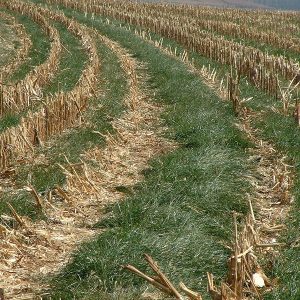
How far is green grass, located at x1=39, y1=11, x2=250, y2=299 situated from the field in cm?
2

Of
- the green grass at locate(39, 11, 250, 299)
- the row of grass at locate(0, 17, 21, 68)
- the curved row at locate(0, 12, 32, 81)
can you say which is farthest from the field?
the row of grass at locate(0, 17, 21, 68)

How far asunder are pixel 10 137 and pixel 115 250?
3643mm

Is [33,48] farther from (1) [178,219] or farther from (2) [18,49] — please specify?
(1) [178,219]

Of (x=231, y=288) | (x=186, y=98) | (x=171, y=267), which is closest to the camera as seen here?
(x=231, y=288)

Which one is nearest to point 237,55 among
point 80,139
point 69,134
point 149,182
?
point 69,134

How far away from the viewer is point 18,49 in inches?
761

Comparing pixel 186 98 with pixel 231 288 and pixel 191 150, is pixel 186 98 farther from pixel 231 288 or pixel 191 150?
pixel 231 288

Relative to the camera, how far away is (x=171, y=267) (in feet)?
17.5

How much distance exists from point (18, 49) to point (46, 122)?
10.4 m

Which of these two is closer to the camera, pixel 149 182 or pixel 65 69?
pixel 149 182

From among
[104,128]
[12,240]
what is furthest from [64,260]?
[104,128]

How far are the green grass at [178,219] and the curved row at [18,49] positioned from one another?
625cm

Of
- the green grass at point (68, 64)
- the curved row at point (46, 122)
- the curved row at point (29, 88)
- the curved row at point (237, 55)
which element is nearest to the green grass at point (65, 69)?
the green grass at point (68, 64)

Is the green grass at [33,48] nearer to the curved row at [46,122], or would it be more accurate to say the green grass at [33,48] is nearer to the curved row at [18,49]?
the curved row at [18,49]
